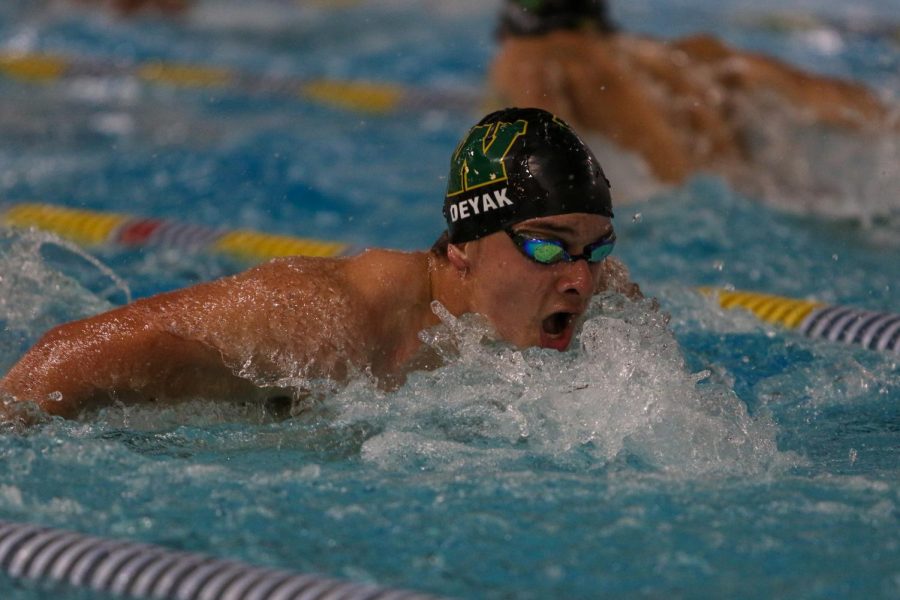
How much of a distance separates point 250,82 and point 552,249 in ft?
16.2

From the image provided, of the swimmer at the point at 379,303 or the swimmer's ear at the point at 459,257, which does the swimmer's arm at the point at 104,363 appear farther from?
the swimmer's ear at the point at 459,257

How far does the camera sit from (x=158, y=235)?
16.1 feet

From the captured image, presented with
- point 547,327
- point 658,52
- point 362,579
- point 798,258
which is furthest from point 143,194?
point 362,579

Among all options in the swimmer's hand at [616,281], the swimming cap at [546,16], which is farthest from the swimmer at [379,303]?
the swimming cap at [546,16]

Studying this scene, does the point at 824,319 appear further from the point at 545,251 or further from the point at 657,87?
the point at 657,87

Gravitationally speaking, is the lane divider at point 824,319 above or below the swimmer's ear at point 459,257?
below

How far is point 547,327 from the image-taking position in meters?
3.08

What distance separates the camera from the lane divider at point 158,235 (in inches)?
186

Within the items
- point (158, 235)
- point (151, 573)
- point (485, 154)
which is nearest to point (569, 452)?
point (485, 154)

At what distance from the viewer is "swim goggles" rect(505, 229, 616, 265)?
9.71 feet

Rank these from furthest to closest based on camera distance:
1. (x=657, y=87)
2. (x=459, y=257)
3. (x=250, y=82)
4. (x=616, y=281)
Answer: (x=250, y=82)
(x=657, y=87)
(x=616, y=281)
(x=459, y=257)

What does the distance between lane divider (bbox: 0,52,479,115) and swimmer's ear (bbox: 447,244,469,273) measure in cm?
425

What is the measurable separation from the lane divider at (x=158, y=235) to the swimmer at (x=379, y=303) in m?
1.58

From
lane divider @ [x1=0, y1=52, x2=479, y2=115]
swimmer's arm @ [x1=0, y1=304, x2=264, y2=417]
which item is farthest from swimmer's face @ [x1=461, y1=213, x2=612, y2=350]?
lane divider @ [x1=0, y1=52, x2=479, y2=115]
